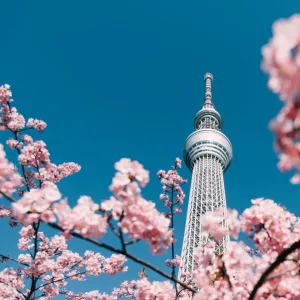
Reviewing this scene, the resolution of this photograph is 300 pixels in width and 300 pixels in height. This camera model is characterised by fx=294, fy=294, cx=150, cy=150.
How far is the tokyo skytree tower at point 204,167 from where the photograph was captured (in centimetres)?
4006

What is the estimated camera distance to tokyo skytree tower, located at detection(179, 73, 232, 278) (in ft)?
131

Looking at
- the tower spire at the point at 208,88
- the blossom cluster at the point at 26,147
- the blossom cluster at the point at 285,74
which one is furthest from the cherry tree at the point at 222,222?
the tower spire at the point at 208,88

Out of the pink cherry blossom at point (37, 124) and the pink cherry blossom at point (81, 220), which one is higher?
the pink cherry blossom at point (37, 124)

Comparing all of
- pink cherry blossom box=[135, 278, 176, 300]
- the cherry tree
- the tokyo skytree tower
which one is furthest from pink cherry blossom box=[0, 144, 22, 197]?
the tokyo skytree tower

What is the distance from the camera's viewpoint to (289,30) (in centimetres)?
86

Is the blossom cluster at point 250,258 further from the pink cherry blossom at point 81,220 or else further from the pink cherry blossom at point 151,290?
the pink cherry blossom at point 81,220

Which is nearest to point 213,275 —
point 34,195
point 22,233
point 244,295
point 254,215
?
point 244,295

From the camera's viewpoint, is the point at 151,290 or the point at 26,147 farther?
the point at 26,147

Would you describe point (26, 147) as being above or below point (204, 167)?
below

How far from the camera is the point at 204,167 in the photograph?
46031 mm

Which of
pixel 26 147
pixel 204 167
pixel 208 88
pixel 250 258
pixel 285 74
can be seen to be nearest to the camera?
pixel 285 74

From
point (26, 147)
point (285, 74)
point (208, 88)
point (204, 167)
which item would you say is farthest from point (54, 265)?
point (208, 88)

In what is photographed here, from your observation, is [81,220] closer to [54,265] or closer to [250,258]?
[250,258]

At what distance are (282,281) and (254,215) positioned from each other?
0.55 m
